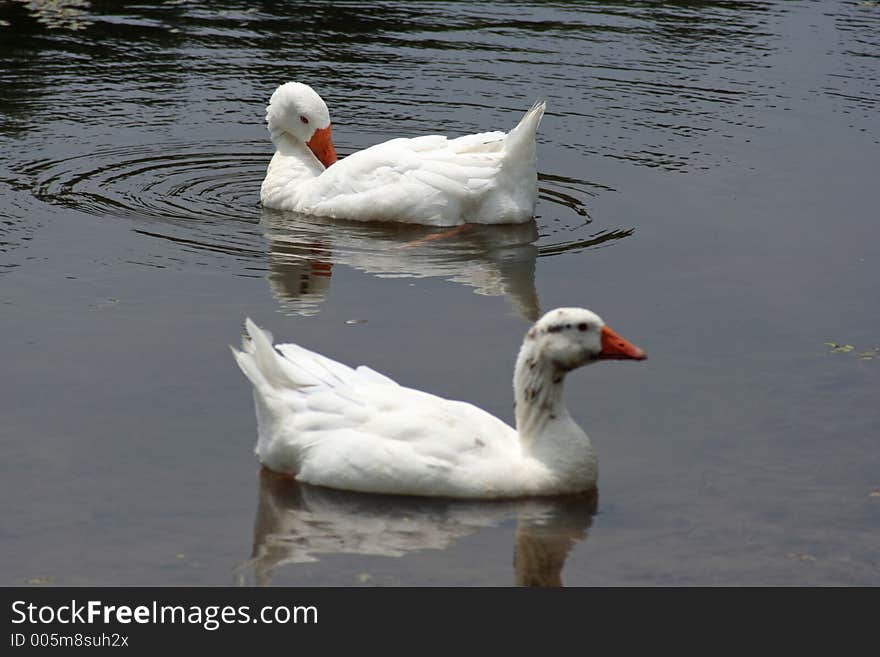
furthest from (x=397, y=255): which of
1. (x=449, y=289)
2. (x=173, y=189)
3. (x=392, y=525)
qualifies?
(x=392, y=525)

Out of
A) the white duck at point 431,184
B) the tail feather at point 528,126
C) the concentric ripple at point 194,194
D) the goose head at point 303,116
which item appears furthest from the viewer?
the goose head at point 303,116

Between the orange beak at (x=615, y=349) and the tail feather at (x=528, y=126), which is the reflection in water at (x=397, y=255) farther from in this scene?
the orange beak at (x=615, y=349)

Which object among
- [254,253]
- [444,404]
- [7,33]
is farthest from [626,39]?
[444,404]

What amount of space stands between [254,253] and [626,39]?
Result: 9.28 m

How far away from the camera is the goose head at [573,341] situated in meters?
7.81

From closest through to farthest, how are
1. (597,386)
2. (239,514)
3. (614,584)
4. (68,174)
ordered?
(614,584), (239,514), (597,386), (68,174)

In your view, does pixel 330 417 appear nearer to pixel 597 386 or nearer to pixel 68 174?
pixel 597 386

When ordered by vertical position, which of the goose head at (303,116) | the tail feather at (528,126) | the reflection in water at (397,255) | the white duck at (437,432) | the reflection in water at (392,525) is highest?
the tail feather at (528,126)

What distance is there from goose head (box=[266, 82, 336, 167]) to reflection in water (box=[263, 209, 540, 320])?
86 centimetres

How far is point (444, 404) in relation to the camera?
313 inches

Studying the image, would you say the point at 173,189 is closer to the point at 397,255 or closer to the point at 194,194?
the point at 194,194

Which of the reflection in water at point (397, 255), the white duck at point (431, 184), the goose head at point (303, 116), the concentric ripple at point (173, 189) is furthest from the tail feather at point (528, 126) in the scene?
the concentric ripple at point (173, 189)

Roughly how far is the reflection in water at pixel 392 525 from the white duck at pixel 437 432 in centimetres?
7

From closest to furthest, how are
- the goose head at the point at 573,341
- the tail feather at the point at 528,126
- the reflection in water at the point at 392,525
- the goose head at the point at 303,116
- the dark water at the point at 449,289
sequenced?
1. the reflection in water at the point at 392,525
2. the dark water at the point at 449,289
3. the goose head at the point at 573,341
4. the tail feather at the point at 528,126
5. the goose head at the point at 303,116
